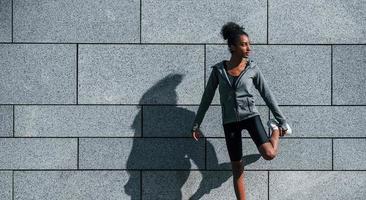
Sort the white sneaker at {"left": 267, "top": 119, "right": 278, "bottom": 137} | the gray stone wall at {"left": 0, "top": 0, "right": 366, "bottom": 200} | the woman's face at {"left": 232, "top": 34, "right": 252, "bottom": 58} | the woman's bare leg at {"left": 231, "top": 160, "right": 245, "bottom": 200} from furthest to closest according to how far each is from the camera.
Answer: the gray stone wall at {"left": 0, "top": 0, "right": 366, "bottom": 200} < the woman's bare leg at {"left": 231, "top": 160, "right": 245, "bottom": 200} < the white sneaker at {"left": 267, "top": 119, "right": 278, "bottom": 137} < the woman's face at {"left": 232, "top": 34, "right": 252, "bottom": 58}

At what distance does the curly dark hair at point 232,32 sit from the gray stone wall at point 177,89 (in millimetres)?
544

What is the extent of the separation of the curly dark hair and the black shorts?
0.95 meters

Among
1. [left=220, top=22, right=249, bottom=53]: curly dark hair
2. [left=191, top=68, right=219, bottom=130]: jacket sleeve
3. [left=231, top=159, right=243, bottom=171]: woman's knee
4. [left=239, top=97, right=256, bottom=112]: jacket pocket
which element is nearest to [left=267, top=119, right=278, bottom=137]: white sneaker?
[left=239, top=97, right=256, bottom=112]: jacket pocket

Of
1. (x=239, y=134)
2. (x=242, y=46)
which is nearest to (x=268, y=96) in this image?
(x=239, y=134)

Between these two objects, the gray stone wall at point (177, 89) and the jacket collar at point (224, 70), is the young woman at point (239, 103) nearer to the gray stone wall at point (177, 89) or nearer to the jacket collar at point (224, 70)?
the jacket collar at point (224, 70)

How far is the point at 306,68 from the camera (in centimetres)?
722

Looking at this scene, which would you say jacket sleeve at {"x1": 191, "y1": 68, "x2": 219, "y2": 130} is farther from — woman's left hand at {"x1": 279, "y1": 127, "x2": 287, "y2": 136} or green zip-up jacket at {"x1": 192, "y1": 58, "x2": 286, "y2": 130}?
woman's left hand at {"x1": 279, "y1": 127, "x2": 287, "y2": 136}

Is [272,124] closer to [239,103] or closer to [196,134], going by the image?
[239,103]

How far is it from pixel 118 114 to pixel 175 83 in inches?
33.3

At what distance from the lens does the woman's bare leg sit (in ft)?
21.9

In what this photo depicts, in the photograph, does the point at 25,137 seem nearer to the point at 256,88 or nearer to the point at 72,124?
the point at 72,124

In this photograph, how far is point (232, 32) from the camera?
656 cm

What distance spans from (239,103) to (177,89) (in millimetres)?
1072

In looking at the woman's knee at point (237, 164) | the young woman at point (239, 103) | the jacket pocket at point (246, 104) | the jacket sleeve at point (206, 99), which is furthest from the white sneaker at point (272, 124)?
the jacket sleeve at point (206, 99)
